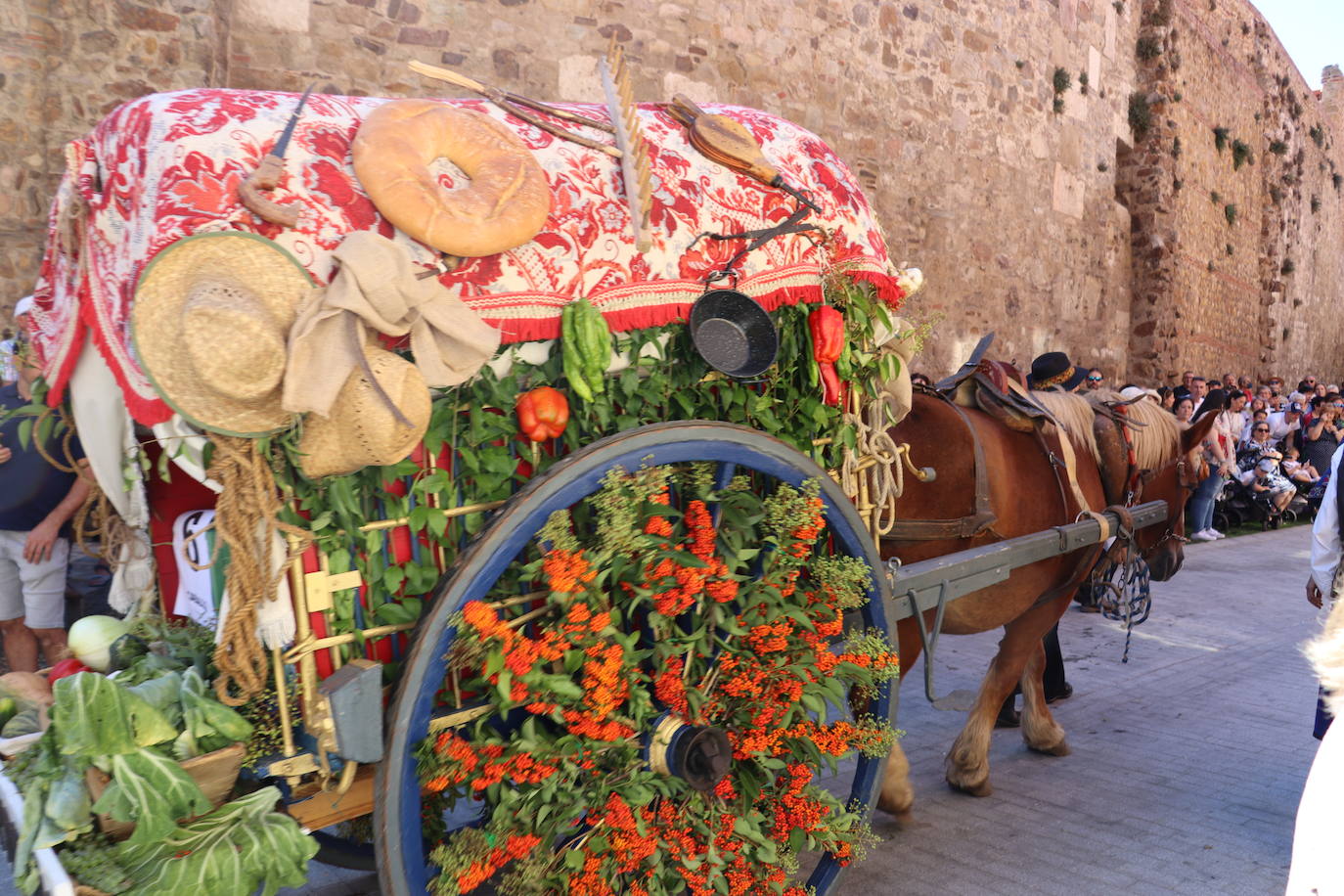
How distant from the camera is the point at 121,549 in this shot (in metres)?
2.43

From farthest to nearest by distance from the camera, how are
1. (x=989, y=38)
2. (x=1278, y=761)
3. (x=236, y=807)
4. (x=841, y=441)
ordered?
(x=989, y=38) → (x=1278, y=761) → (x=841, y=441) → (x=236, y=807)

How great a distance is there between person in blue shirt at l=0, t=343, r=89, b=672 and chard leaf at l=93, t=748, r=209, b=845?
290 centimetres

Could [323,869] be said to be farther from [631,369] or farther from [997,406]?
[997,406]

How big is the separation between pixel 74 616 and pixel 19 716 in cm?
337

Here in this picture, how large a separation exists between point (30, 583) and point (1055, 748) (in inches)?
189

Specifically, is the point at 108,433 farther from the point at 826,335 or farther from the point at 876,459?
the point at 876,459

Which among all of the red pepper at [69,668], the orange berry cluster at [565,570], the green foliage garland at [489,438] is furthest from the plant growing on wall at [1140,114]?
the red pepper at [69,668]

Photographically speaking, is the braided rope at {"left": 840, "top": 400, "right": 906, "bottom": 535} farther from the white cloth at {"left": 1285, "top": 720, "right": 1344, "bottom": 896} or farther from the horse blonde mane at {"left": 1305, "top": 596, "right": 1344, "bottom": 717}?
the white cloth at {"left": 1285, "top": 720, "right": 1344, "bottom": 896}

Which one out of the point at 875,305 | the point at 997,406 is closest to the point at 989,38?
the point at 997,406

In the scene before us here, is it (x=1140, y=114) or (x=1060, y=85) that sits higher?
(x=1140, y=114)

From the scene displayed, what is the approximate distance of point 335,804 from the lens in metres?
1.98

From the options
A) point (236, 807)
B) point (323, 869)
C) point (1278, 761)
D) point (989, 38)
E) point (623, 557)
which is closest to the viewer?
point (236, 807)

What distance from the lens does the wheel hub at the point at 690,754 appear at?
231 cm

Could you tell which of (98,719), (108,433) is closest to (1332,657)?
(98,719)
